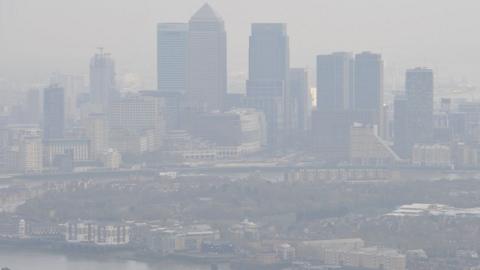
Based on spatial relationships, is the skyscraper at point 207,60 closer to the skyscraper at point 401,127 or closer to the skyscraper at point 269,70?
the skyscraper at point 269,70

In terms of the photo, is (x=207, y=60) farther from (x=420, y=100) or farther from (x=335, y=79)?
(x=420, y=100)

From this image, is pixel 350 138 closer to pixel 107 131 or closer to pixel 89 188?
pixel 107 131

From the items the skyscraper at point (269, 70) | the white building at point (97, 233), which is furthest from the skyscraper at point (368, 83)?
the white building at point (97, 233)

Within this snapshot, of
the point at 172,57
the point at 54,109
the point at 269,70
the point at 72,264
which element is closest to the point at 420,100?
the point at 269,70

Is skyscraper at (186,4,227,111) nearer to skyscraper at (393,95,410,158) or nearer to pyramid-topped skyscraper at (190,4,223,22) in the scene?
pyramid-topped skyscraper at (190,4,223,22)

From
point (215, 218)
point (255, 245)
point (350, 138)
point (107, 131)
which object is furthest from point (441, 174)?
point (255, 245)

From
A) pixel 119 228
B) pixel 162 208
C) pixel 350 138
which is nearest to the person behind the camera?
pixel 119 228

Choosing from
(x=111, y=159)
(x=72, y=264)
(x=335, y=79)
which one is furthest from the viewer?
(x=335, y=79)
